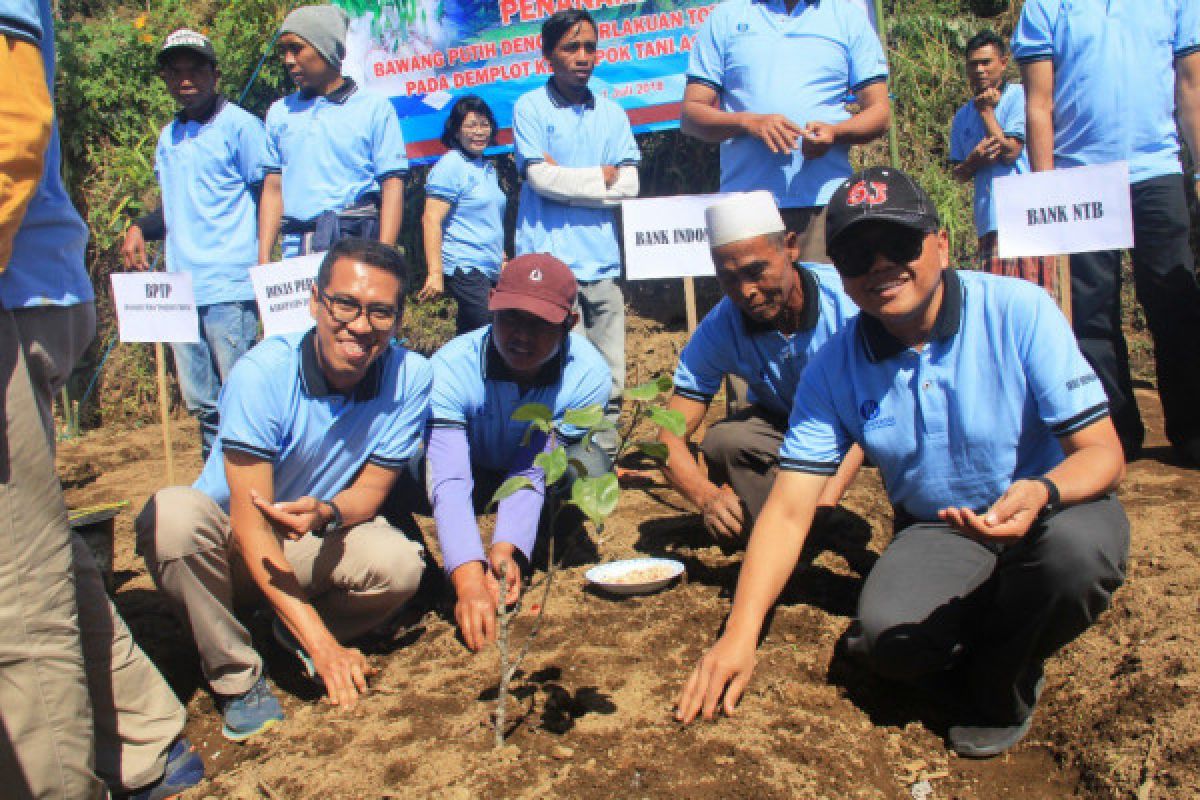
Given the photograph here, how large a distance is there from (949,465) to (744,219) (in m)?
0.99

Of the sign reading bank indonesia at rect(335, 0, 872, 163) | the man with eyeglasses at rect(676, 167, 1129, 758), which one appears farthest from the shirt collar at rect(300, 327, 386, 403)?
the sign reading bank indonesia at rect(335, 0, 872, 163)

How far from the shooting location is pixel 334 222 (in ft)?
14.3

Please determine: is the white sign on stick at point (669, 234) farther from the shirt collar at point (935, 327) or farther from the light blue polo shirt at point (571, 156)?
the shirt collar at point (935, 327)

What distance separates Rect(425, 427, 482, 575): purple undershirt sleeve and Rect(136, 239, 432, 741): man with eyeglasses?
0.12 metres

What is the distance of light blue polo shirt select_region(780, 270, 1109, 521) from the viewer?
221 cm

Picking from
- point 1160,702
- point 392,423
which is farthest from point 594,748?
point 1160,702

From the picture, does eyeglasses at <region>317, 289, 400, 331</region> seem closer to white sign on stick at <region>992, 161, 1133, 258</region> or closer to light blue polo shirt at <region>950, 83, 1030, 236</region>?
white sign on stick at <region>992, 161, 1133, 258</region>

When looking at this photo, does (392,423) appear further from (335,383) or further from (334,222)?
(334,222)

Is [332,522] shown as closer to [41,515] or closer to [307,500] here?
[307,500]

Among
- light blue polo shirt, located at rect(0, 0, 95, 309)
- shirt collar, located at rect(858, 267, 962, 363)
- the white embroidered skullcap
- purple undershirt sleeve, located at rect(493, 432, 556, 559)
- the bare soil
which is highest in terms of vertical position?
light blue polo shirt, located at rect(0, 0, 95, 309)

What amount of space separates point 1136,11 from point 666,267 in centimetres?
206

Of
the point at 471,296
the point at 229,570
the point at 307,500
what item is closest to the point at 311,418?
the point at 307,500

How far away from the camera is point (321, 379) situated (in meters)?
2.74

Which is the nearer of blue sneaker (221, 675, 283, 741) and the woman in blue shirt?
blue sneaker (221, 675, 283, 741)
